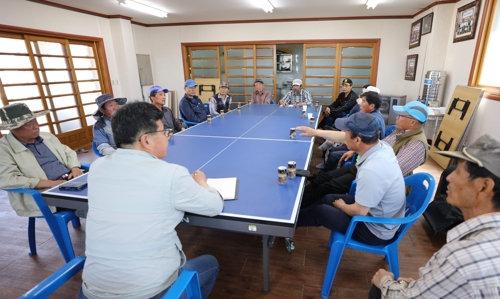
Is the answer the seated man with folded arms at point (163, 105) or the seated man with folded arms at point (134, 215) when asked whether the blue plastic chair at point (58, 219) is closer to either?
the seated man with folded arms at point (134, 215)

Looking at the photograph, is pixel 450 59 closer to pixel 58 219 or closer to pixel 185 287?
pixel 185 287

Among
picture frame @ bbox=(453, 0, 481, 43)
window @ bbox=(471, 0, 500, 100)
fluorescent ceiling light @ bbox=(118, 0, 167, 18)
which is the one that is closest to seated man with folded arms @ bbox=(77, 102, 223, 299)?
window @ bbox=(471, 0, 500, 100)

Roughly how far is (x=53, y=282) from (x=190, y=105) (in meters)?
3.44

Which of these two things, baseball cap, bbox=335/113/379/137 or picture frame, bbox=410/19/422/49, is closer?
baseball cap, bbox=335/113/379/137

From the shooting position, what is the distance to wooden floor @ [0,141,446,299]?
5.50 ft

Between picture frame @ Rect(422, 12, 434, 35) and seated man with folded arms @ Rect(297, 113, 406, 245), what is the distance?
454 cm

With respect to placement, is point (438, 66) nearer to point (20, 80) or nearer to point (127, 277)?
point (127, 277)

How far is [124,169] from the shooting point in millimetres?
991

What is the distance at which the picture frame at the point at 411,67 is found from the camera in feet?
17.4

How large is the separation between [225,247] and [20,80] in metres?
4.48

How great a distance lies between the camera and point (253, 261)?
1926 mm

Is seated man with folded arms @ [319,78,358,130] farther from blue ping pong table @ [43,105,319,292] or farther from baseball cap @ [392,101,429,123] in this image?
baseball cap @ [392,101,429,123]

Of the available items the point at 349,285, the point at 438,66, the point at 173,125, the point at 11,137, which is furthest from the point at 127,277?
the point at 438,66

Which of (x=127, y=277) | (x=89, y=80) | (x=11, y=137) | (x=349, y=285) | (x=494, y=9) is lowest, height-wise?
(x=349, y=285)
